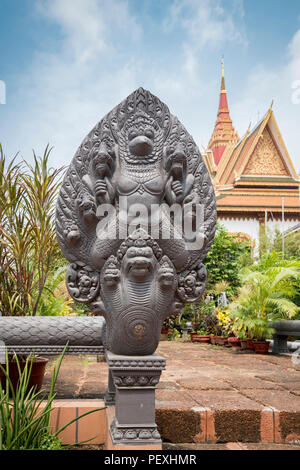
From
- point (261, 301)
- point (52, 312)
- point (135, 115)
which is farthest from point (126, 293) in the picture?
point (261, 301)

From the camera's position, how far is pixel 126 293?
1.62 m

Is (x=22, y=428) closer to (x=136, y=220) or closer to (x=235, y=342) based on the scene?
(x=136, y=220)

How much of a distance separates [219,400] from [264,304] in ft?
11.2

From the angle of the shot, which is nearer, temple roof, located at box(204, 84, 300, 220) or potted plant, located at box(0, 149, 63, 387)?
potted plant, located at box(0, 149, 63, 387)

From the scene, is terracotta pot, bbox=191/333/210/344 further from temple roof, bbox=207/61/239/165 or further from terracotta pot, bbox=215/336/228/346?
temple roof, bbox=207/61/239/165

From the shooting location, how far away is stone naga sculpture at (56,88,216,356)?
1.62m

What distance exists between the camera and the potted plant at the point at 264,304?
5191 millimetres

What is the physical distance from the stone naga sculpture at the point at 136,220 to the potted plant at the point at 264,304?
12.0ft

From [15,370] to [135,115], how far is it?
152cm

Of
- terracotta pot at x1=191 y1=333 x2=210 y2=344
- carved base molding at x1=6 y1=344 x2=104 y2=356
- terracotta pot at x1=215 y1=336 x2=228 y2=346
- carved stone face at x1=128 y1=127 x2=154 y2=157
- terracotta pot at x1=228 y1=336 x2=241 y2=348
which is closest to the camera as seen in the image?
carved stone face at x1=128 y1=127 x2=154 y2=157

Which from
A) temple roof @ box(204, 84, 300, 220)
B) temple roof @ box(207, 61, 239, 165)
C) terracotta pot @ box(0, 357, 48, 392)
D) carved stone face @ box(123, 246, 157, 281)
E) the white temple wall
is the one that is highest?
temple roof @ box(207, 61, 239, 165)

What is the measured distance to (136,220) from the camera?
5.58 ft

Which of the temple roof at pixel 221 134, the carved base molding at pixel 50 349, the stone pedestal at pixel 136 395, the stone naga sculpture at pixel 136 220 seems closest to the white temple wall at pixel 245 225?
the temple roof at pixel 221 134

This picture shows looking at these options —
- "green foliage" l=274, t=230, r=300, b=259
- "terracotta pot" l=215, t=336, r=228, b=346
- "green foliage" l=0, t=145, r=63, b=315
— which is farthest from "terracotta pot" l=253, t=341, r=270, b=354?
"green foliage" l=274, t=230, r=300, b=259
